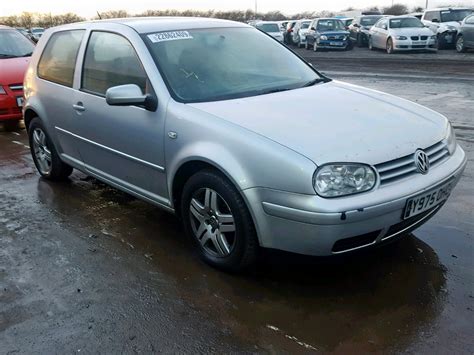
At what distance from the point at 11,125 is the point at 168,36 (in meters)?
6.02

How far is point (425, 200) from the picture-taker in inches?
126

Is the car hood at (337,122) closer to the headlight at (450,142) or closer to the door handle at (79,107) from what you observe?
the headlight at (450,142)

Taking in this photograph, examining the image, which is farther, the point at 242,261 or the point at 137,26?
the point at 137,26

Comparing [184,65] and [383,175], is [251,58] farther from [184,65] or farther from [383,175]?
[383,175]

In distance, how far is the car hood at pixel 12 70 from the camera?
8453mm

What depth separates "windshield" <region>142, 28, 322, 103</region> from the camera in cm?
387

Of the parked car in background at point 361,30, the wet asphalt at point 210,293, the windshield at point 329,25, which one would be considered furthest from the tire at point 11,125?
the parked car in background at point 361,30

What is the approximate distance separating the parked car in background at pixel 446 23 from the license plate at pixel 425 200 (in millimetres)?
20202

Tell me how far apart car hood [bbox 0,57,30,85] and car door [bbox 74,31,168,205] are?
4.36 m

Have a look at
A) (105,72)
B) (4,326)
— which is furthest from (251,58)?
(4,326)

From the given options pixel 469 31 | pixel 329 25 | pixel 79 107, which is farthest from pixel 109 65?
pixel 329 25

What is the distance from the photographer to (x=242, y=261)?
3.39 metres

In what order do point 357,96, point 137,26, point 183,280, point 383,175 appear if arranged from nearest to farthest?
point 383,175 → point 183,280 → point 357,96 → point 137,26

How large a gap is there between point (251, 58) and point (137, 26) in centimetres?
96
